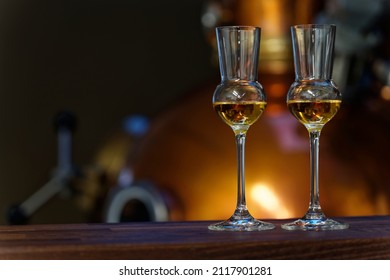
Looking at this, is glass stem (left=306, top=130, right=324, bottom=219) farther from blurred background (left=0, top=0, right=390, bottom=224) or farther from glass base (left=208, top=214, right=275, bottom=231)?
blurred background (left=0, top=0, right=390, bottom=224)

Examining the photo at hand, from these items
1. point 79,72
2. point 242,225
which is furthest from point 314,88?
point 79,72

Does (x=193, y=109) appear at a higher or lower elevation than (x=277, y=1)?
lower

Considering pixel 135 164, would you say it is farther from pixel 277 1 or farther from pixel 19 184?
pixel 19 184

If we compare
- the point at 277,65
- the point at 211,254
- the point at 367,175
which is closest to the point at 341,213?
the point at 367,175

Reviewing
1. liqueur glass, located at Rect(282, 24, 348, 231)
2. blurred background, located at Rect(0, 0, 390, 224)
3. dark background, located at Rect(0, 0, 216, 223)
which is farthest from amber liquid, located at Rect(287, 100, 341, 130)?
dark background, located at Rect(0, 0, 216, 223)

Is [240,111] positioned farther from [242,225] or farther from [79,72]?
[79,72]
